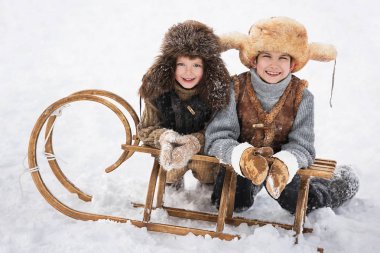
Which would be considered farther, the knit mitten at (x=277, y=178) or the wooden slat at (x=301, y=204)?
the wooden slat at (x=301, y=204)

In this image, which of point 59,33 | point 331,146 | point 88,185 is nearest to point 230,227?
point 88,185

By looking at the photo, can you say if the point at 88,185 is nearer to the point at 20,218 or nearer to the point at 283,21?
the point at 20,218

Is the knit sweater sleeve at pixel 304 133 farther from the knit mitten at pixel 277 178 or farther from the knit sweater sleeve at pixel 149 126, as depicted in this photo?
the knit sweater sleeve at pixel 149 126

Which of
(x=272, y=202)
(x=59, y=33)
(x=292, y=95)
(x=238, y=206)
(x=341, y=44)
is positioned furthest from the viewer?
(x=59, y=33)

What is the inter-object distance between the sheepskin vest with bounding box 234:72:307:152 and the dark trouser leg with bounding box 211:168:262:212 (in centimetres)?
33

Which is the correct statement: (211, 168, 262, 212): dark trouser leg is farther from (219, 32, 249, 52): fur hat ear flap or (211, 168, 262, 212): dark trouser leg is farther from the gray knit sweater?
(219, 32, 249, 52): fur hat ear flap

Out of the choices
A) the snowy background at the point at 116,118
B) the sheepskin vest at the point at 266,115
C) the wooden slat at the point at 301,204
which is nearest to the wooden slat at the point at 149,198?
the snowy background at the point at 116,118

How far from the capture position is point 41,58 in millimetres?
6828

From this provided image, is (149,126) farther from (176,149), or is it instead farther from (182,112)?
(176,149)

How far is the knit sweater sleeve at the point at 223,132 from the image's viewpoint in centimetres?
248

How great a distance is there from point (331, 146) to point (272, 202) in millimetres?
1544

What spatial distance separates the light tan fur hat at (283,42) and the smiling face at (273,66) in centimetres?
4

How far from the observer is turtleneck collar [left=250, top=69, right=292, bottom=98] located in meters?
2.59

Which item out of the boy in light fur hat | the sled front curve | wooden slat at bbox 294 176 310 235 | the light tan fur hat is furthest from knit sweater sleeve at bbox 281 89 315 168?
the sled front curve
